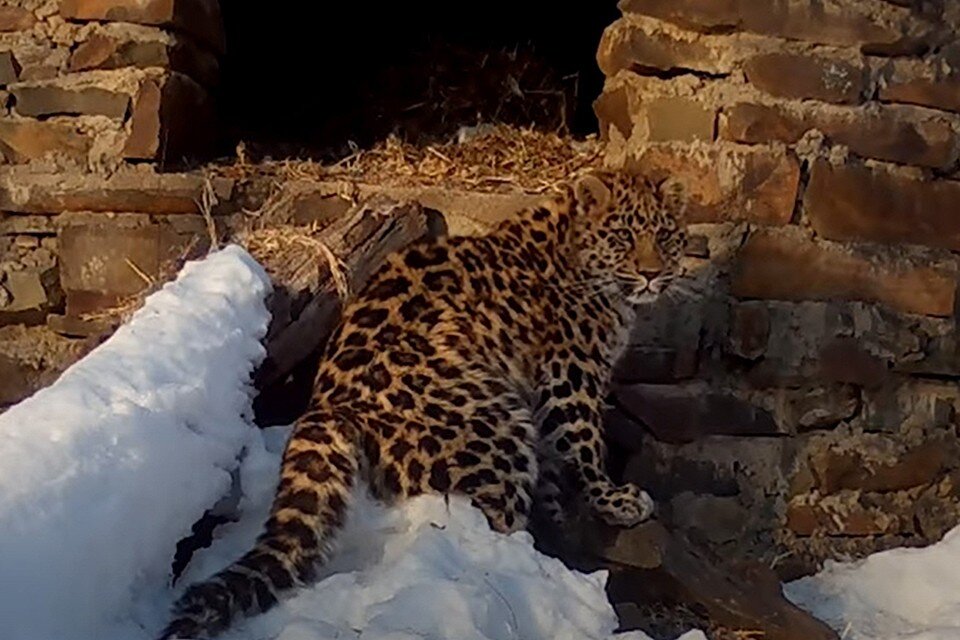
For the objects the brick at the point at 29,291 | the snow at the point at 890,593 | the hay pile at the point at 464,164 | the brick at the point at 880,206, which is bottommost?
the snow at the point at 890,593

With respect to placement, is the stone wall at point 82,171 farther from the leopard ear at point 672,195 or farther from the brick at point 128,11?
the leopard ear at point 672,195

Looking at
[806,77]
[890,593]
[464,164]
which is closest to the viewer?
[890,593]

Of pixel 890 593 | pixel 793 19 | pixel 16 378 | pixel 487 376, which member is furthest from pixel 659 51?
pixel 16 378

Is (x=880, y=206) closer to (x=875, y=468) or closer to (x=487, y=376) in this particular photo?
(x=875, y=468)

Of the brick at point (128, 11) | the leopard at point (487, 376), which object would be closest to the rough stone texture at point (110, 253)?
the brick at point (128, 11)

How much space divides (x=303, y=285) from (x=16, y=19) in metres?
1.34

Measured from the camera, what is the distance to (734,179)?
4.04 m

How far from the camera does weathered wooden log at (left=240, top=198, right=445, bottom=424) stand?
→ 3.54 meters

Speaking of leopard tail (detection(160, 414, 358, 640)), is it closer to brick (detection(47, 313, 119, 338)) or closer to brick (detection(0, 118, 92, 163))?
brick (detection(47, 313, 119, 338))

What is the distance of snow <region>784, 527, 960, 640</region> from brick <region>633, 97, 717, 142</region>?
1.28m

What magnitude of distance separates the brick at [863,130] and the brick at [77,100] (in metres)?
1.73

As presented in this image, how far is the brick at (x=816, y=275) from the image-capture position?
4.07m

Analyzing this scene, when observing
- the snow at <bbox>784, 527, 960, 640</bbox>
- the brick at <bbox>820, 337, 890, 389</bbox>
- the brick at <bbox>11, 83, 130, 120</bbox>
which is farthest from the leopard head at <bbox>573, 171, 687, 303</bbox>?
the brick at <bbox>11, 83, 130, 120</bbox>

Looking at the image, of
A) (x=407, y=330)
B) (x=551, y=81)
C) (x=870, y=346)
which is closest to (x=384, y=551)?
(x=407, y=330)
